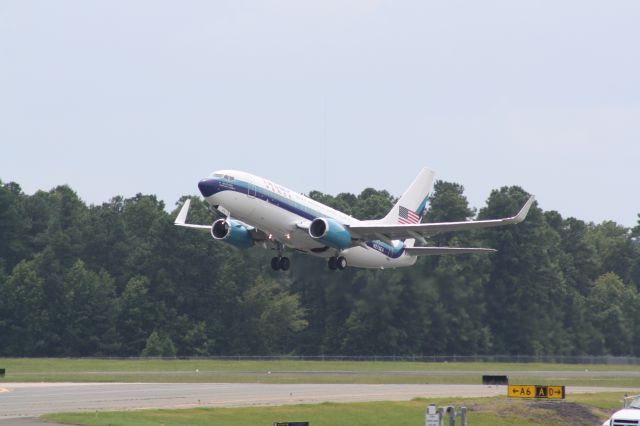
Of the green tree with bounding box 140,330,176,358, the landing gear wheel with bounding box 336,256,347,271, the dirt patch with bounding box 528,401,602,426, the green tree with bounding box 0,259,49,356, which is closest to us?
the dirt patch with bounding box 528,401,602,426

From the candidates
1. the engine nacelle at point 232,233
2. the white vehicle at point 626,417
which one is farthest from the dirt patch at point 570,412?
the engine nacelle at point 232,233

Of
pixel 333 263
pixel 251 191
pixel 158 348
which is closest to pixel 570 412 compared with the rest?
pixel 251 191

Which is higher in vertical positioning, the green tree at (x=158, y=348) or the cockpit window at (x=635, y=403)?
the green tree at (x=158, y=348)

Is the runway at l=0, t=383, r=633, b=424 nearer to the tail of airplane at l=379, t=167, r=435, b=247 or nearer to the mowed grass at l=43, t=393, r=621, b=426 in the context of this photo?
the mowed grass at l=43, t=393, r=621, b=426

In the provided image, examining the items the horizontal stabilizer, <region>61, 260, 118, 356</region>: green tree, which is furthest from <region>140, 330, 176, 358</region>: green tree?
the horizontal stabilizer

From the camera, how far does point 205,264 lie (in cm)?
14012

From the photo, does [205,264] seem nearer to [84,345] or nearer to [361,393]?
[84,345]

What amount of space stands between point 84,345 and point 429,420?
3840 inches

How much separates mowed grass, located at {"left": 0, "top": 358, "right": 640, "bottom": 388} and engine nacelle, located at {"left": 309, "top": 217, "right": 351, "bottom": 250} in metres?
12.0

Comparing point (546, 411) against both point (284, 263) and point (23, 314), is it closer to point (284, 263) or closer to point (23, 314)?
point (284, 263)

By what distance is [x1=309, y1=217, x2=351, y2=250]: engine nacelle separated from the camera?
6744cm

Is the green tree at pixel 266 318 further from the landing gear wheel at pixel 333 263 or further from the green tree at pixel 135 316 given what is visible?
the landing gear wheel at pixel 333 263

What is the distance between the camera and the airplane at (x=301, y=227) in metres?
64.8

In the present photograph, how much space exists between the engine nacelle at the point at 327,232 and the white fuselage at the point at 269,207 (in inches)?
18.0
